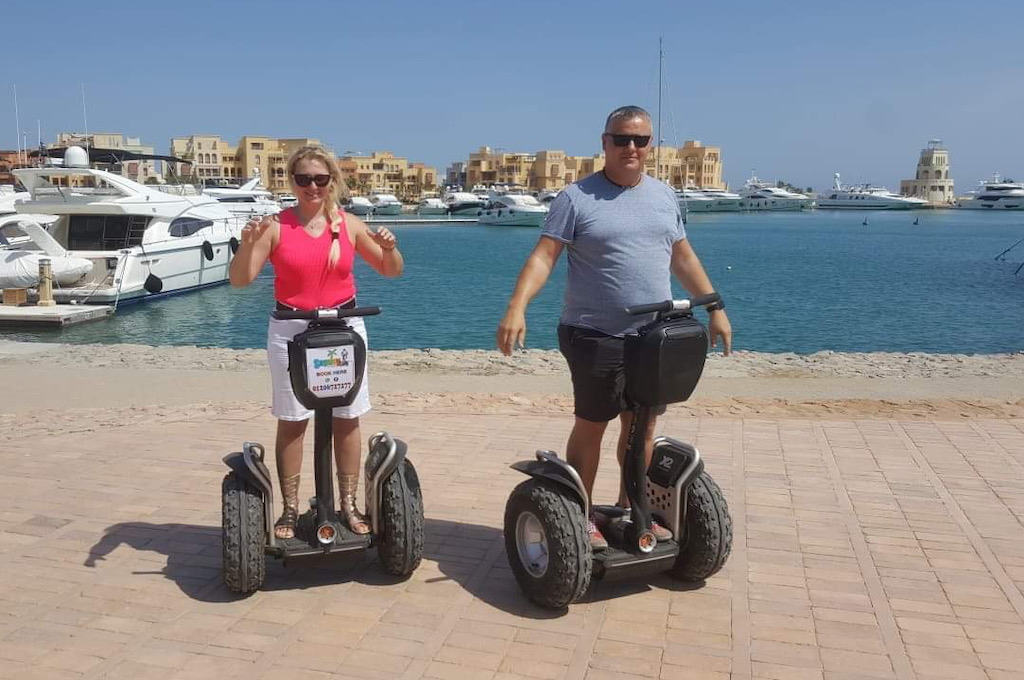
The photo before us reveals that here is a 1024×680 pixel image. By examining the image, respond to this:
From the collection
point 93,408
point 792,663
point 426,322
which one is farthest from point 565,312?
point 426,322

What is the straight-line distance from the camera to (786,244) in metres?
61.9

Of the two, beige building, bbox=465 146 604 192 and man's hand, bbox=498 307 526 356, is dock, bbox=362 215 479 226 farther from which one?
man's hand, bbox=498 307 526 356

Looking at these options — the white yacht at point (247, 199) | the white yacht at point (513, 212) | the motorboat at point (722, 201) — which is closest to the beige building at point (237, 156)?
the white yacht at point (513, 212)

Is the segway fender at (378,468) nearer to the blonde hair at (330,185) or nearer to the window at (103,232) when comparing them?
the blonde hair at (330,185)

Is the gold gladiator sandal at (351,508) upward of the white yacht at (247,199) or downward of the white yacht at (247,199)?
downward

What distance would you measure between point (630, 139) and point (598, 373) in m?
0.95

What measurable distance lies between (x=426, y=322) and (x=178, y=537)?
18.4 metres

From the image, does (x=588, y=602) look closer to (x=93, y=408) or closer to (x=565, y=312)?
(x=565, y=312)

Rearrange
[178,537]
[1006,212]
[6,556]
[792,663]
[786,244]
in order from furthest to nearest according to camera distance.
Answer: [1006,212]
[786,244]
[178,537]
[6,556]
[792,663]

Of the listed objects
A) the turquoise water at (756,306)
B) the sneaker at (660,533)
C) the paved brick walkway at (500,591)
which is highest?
the sneaker at (660,533)

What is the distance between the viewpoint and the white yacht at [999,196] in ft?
438

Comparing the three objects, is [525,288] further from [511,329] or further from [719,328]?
[719,328]

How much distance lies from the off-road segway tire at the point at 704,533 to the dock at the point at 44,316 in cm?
1812

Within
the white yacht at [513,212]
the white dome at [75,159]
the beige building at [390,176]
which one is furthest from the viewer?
the beige building at [390,176]
